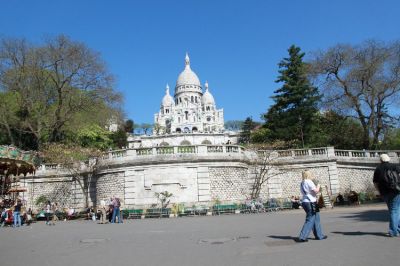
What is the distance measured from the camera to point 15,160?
22016 millimetres

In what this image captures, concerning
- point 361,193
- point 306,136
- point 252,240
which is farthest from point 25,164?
point 306,136

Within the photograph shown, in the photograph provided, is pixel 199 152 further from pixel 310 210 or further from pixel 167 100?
pixel 167 100

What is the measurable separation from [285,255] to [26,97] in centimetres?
3615

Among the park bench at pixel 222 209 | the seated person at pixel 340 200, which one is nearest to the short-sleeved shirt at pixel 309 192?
the park bench at pixel 222 209


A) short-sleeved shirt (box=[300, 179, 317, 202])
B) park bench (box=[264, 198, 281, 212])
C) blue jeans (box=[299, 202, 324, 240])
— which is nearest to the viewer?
blue jeans (box=[299, 202, 324, 240])

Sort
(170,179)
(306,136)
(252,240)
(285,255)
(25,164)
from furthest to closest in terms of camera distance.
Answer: (306,136) < (170,179) < (25,164) < (252,240) < (285,255)

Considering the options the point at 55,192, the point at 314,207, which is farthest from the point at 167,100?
the point at 314,207

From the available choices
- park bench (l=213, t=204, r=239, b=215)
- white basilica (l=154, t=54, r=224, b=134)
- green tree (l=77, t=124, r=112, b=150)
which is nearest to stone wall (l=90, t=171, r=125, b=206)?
park bench (l=213, t=204, r=239, b=215)

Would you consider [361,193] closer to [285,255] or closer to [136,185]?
[136,185]

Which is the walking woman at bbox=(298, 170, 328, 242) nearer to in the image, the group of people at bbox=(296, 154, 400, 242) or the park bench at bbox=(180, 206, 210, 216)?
the group of people at bbox=(296, 154, 400, 242)

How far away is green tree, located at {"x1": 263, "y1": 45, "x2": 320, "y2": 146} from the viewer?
155ft

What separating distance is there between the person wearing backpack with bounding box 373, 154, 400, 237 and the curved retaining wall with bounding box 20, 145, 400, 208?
18253 millimetres

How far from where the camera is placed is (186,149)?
27.4 meters

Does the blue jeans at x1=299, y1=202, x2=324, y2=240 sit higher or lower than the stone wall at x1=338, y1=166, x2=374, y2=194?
lower
